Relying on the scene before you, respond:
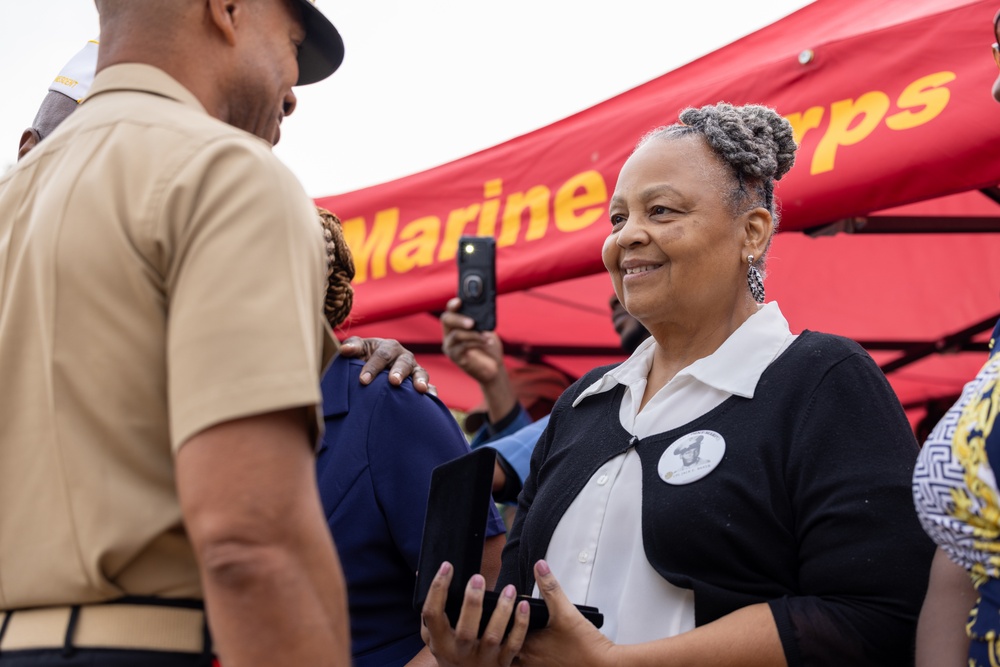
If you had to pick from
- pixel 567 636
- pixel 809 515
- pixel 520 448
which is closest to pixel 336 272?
pixel 520 448

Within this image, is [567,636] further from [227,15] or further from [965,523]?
[227,15]

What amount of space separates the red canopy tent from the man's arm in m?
2.21

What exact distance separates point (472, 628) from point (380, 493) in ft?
Answer: 1.73

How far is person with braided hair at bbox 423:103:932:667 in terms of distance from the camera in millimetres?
1953

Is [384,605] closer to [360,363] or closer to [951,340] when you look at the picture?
[360,363]

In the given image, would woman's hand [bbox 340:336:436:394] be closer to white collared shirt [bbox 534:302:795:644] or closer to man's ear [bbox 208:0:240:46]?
white collared shirt [bbox 534:302:795:644]

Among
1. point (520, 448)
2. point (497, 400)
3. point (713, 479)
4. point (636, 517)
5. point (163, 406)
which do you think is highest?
point (163, 406)

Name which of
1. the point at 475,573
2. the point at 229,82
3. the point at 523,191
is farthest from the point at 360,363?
the point at 523,191

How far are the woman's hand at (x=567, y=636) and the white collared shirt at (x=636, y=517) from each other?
5.3 inches

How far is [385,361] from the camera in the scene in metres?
2.59

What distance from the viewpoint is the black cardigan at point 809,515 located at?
1.95 m

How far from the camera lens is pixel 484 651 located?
6.59 ft

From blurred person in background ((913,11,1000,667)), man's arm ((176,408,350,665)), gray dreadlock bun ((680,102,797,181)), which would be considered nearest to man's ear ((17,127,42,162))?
gray dreadlock bun ((680,102,797,181))

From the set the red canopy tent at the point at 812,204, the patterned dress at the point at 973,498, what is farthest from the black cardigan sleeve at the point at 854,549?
the red canopy tent at the point at 812,204
